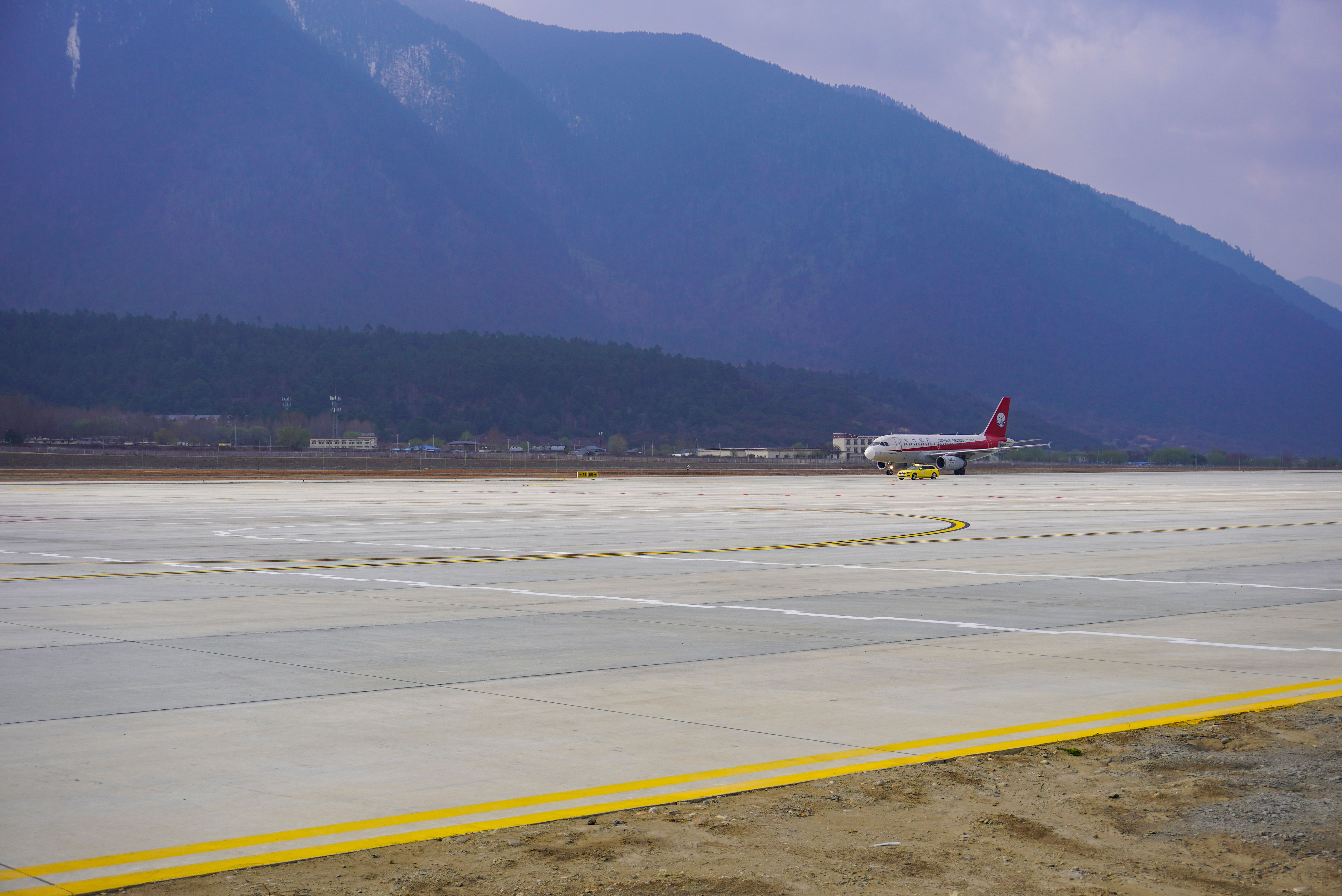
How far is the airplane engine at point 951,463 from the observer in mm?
112375

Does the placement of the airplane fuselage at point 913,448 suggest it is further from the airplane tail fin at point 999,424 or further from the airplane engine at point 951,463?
the airplane tail fin at point 999,424

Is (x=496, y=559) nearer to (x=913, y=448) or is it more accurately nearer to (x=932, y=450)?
(x=913, y=448)

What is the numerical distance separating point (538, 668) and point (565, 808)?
4.66m

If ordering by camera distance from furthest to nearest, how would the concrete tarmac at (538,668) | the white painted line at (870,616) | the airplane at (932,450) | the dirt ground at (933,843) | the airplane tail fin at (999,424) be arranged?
1. the airplane tail fin at (999,424)
2. the airplane at (932,450)
3. the white painted line at (870,616)
4. the concrete tarmac at (538,668)
5. the dirt ground at (933,843)

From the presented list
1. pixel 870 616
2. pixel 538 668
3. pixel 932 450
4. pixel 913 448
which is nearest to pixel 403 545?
pixel 870 616

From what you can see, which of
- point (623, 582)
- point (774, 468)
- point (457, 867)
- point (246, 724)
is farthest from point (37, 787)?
point (774, 468)

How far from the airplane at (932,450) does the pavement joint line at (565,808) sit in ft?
329

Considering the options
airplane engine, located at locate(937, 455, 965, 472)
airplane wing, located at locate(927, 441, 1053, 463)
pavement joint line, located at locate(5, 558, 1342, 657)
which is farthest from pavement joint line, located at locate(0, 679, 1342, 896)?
airplane wing, located at locate(927, 441, 1053, 463)

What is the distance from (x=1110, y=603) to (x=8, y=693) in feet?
42.3

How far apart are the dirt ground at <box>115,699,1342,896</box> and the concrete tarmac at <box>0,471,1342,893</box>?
0.35m

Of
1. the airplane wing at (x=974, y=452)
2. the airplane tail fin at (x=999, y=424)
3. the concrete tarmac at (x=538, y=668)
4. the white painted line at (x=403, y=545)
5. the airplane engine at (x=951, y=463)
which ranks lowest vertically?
the white painted line at (x=403, y=545)

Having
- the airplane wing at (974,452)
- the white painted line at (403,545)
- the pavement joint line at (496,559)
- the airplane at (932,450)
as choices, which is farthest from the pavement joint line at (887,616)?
the airplane wing at (974,452)

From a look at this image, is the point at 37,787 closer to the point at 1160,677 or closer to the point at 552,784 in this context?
the point at 552,784

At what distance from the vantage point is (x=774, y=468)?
529ft
